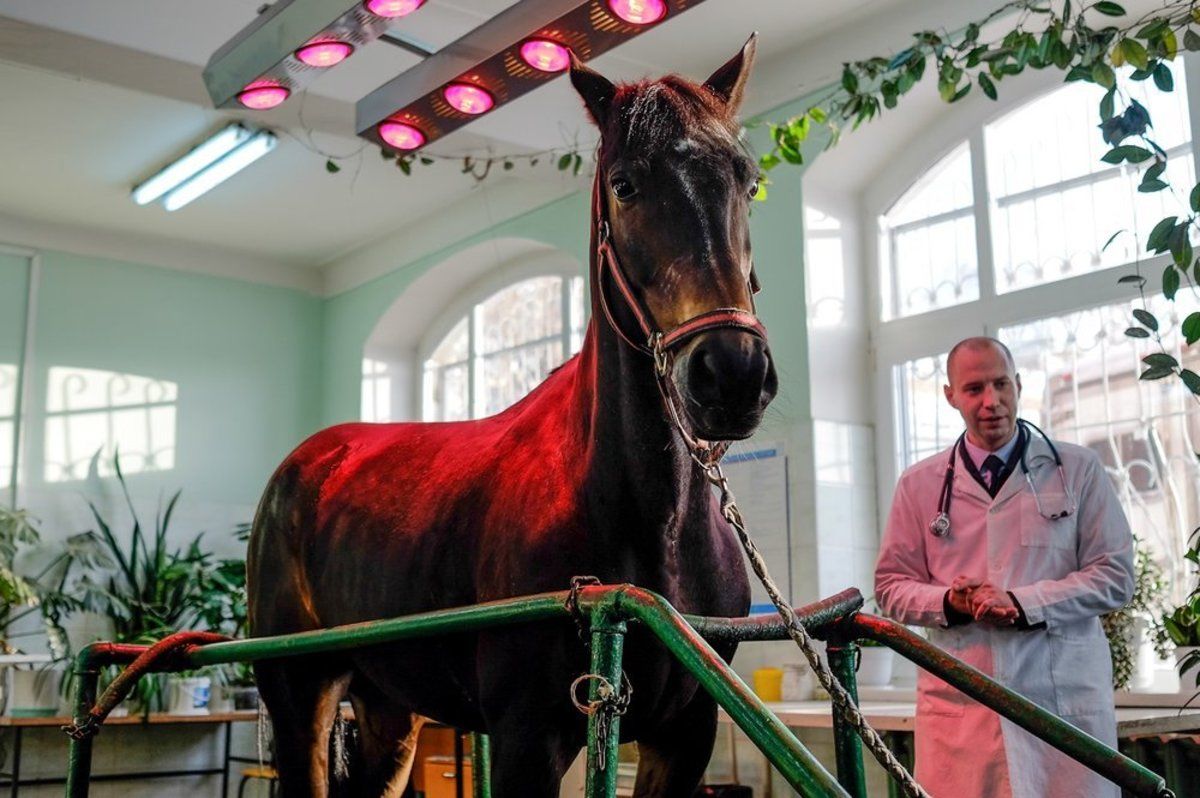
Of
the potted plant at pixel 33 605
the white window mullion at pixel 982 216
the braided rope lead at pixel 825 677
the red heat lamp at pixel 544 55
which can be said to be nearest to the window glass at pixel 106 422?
the potted plant at pixel 33 605

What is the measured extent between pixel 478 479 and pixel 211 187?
5547 millimetres

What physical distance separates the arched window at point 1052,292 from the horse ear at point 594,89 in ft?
10.3

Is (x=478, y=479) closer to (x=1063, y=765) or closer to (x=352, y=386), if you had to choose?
(x=1063, y=765)

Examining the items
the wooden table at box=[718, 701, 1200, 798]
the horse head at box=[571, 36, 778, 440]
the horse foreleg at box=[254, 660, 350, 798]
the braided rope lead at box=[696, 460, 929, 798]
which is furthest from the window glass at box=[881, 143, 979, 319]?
the braided rope lead at box=[696, 460, 929, 798]

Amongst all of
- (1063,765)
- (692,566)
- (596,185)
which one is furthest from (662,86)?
(1063,765)

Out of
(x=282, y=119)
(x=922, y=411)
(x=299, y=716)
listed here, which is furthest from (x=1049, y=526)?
(x=282, y=119)

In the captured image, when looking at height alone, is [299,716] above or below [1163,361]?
below

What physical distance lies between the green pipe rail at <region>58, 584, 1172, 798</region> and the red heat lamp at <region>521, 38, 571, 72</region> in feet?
6.02

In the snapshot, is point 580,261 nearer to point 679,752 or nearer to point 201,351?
point 201,351

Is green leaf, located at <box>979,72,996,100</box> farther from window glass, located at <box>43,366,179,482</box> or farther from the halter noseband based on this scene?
window glass, located at <box>43,366,179,482</box>

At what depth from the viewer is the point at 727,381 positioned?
130 centimetres

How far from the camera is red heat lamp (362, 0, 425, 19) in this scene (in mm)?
2945

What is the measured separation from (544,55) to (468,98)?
290 mm

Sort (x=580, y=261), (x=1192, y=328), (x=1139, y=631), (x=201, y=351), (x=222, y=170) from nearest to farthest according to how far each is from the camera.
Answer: (x=1192, y=328), (x=1139, y=631), (x=580, y=261), (x=222, y=170), (x=201, y=351)
